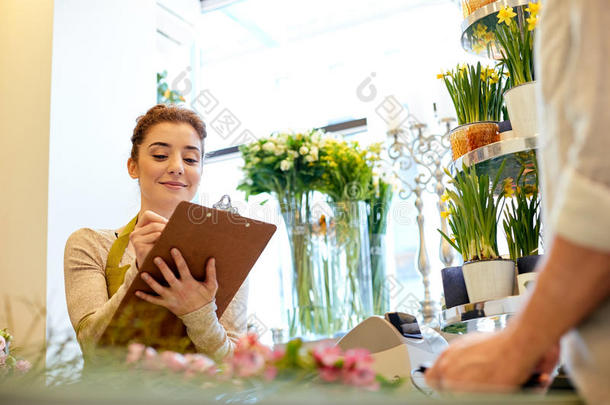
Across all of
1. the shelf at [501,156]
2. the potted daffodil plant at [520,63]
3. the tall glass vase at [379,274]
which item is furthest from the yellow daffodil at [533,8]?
the tall glass vase at [379,274]

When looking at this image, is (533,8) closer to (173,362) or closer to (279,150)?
(173,362)

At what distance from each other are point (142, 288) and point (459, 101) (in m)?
0.89

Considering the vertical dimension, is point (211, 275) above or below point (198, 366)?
above

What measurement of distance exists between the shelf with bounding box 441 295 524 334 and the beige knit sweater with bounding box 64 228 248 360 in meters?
0.52

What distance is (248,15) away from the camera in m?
4.07

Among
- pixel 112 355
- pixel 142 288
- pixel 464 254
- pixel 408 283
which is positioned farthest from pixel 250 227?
pixel 408 283

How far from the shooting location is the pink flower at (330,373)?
65 centimetres

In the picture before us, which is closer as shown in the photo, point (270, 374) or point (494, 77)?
point (270, 374)

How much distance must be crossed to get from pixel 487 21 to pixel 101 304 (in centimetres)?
116

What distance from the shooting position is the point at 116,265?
5.69 feet

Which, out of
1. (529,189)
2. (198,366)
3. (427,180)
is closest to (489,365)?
(198,366)

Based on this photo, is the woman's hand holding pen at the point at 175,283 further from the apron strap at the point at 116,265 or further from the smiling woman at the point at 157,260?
the apron strap at the point at 116,265

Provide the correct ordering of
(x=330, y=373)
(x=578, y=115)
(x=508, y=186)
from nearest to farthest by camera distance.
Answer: (x=578, y=115), (x=330, y=373), (x=508, y=186)

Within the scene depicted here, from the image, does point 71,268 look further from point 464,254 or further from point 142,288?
point 464,254
